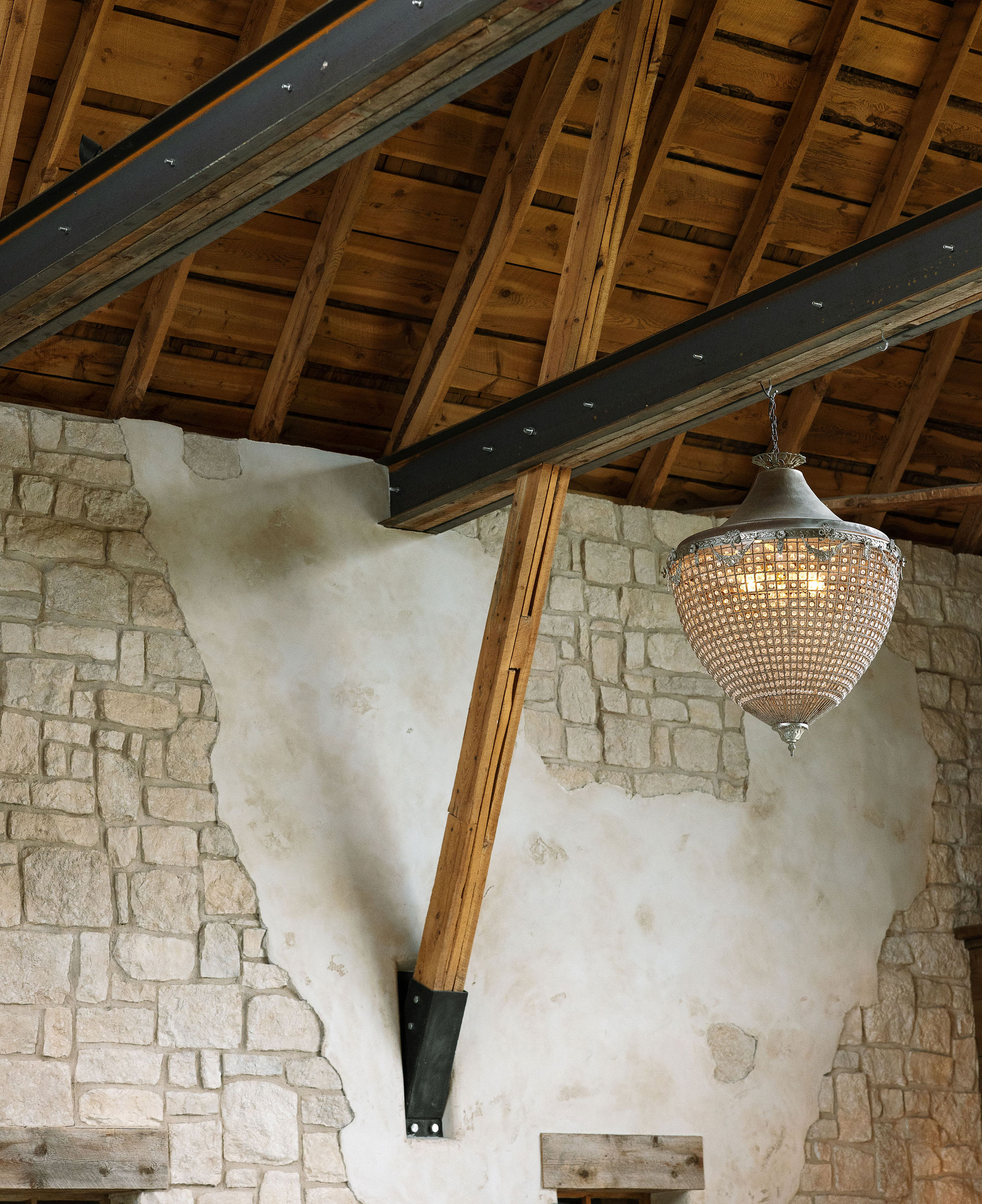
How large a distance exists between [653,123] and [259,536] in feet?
6.31

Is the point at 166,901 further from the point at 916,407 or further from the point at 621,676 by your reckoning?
the point at 916,407

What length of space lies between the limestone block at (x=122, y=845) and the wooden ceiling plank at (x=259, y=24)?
7.57ft

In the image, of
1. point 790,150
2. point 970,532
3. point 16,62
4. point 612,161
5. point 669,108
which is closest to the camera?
point 16,62

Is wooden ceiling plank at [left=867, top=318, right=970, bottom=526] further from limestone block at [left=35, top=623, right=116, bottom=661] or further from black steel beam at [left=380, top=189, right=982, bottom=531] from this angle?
limestone block at [left=35, top=623, right=116, bottom=661]

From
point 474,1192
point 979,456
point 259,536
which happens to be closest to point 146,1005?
point 474,1192

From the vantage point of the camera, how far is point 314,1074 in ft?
15.3

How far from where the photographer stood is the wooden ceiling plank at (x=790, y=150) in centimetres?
507

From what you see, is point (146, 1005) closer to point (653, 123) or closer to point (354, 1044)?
point (354, 1044)

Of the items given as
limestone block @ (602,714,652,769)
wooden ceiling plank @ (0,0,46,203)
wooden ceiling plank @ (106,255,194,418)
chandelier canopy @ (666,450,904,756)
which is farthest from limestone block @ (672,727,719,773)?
wooden ceiling plank @ (0,0,46,203)

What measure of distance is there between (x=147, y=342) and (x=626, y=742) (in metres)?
2.20

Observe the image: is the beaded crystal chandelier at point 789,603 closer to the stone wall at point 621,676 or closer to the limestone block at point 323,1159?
the stone wall at point 621,676

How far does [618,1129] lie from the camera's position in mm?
5113

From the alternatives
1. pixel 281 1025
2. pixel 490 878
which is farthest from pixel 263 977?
pixel 490 878

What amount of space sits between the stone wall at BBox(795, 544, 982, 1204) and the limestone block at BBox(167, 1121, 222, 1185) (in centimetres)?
211
